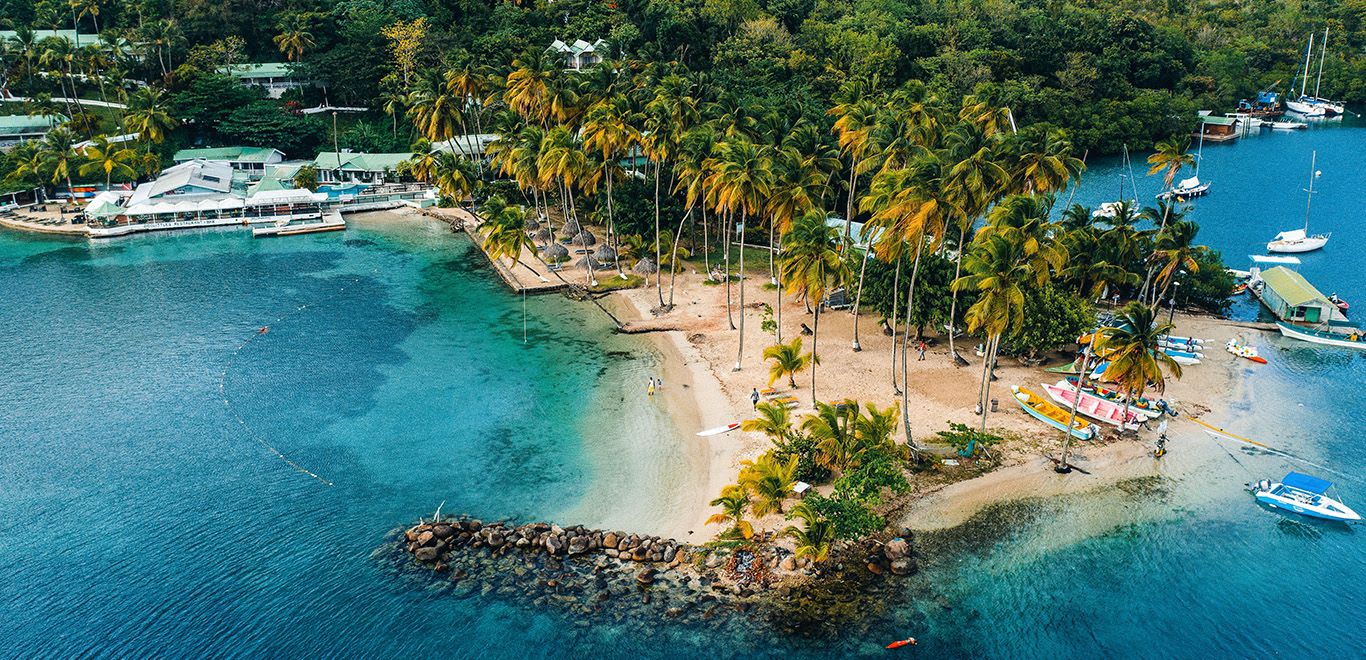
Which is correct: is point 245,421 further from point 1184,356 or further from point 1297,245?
point 1297,245

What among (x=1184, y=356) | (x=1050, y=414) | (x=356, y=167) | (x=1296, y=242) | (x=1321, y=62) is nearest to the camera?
(x=1050, y=414)

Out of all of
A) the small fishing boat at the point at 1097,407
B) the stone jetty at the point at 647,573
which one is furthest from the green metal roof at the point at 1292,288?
the stone jetty at the point at 647,573

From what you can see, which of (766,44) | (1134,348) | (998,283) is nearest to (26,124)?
(766,44)

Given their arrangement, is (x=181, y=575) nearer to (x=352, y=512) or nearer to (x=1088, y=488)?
(x=352, y=512)

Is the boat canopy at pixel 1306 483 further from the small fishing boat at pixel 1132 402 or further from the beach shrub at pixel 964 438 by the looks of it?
the beach shrub at pixel 964 438

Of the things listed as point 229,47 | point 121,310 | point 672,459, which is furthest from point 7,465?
point 229,47

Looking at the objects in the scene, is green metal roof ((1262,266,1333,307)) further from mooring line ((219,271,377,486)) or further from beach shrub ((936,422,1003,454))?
mooring line ((219,271,377,486))
